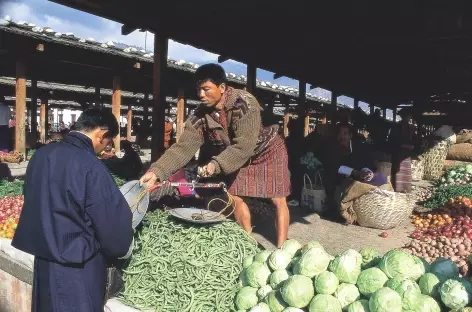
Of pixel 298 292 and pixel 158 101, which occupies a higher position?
pixel 158 101

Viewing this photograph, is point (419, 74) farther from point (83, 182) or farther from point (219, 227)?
point (83, 182)

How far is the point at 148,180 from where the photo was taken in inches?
127

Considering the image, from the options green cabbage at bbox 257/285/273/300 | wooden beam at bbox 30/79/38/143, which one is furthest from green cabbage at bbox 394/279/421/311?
wooden beam at bbox 30/79/38/143

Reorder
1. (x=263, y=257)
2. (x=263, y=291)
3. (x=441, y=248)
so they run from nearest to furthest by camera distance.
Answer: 1. (x=263, y=291)
2. (x=263, y=257)
3. (x=441, y=248)

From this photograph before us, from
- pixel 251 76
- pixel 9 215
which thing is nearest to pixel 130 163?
pixel 251 76

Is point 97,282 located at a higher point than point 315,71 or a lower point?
lower

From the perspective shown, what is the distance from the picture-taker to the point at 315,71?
8406 millimetres

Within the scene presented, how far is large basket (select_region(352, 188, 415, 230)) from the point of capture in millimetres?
5250

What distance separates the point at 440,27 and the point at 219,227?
10.8ft

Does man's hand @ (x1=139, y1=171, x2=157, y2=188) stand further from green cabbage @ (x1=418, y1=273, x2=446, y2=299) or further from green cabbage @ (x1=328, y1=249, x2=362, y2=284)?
green cabbage @ (x1=418, y1=273, x2=446, y2=299)

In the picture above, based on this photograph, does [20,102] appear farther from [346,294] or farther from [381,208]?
[346,294]

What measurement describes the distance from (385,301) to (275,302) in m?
0.59

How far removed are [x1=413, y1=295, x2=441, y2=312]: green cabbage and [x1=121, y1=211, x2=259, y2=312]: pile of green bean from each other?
1.08 m

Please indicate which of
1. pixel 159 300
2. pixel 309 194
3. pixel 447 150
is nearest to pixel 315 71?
pixel 309 194
